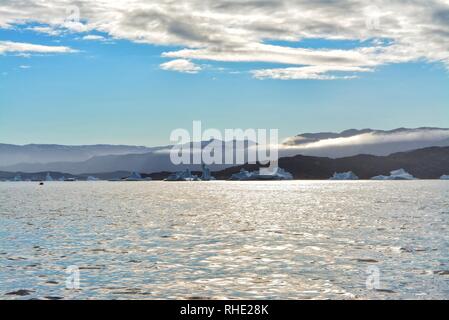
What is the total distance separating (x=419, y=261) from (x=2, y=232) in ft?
156

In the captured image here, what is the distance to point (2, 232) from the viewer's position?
6322 centimetres

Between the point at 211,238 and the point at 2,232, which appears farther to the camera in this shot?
the point at 2,232

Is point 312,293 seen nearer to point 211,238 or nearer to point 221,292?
point 221,292

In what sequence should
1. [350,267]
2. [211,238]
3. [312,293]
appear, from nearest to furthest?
1. [312,293]
2. [350,267]
3. [211,238]

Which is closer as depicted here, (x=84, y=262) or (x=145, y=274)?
(x=145, y=274)

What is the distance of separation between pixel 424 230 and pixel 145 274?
4287 centimetres

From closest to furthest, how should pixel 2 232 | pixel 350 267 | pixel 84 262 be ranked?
pixel 350 267
pixel 84 262
pixel 2 232

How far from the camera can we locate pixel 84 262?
130 ft

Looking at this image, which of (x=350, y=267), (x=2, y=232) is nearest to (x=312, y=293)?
(x=350, y=267)
